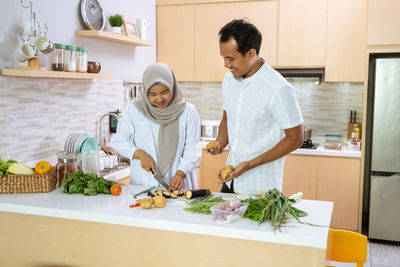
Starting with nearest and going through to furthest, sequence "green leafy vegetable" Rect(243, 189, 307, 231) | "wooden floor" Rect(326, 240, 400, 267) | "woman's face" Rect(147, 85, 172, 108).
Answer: "green leafy vegetable" Rect(243, 189, 307, 231)
"woman's face" Rect(147, 85, 172, 108)
"wooden floor" Rect(326, 240, 400, 267)

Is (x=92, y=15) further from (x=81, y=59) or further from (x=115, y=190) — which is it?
(x=115, y=190)

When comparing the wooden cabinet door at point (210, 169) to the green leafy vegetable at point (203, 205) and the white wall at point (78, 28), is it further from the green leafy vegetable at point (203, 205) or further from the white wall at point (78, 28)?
the green leafy vegetable at point (203, 205)

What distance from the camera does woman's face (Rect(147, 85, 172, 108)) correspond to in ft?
8.41

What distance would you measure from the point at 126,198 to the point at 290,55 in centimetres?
281

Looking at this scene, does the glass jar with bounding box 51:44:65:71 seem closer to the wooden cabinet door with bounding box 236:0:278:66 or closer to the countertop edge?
the countertop edge

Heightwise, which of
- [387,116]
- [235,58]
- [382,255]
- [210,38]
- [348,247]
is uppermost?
[210,38]

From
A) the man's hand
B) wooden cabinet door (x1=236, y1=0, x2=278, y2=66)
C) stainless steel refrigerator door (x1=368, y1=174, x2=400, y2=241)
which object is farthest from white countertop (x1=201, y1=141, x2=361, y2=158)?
the man's hand

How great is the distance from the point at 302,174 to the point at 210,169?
0.97 meters

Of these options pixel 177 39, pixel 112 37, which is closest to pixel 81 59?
Answer: pixel 112 37

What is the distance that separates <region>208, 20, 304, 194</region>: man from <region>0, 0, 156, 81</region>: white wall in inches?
58.8

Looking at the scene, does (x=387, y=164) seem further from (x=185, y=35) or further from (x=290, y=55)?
(x=185, y=35)

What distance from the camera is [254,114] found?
2363 mm

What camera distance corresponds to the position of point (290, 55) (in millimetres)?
4371

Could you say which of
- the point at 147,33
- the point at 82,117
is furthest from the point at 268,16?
the point at 82,117
